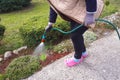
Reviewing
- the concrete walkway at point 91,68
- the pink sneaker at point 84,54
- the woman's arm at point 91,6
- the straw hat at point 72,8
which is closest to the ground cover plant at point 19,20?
the concrete walkway at point 91,68

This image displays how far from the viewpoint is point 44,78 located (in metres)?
3.90

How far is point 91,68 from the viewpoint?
13.0 ft

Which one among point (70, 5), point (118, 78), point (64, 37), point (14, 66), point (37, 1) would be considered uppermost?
point (70, 5)

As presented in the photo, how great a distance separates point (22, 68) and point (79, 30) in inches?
39.3

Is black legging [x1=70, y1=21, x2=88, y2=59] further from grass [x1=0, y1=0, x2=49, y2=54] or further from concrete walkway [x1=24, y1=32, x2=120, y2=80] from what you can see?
grass [x1=0, y1=0, x2=49, y2=54]

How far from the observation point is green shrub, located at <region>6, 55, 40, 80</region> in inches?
157

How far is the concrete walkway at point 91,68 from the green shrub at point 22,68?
10cm

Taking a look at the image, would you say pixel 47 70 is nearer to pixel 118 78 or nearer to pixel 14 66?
pixel 14 66

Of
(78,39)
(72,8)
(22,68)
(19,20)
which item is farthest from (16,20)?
(72,8)

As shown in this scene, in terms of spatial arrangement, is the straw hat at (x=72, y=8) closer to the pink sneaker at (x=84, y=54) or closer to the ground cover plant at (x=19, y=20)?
the pink sneaker at (x=84, y=54)

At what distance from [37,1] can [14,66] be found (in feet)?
24.4

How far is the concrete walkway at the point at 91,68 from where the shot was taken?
380cm

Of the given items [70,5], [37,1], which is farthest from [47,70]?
[37,1]

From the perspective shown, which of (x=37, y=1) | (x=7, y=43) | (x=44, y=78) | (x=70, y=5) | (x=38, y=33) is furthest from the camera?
(x=37, y=1)
